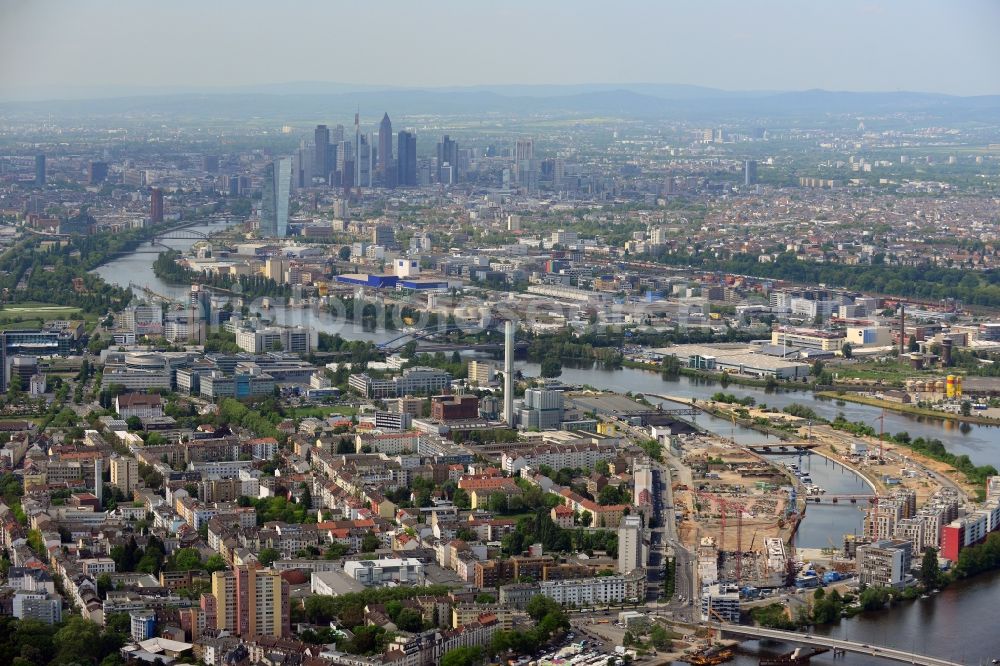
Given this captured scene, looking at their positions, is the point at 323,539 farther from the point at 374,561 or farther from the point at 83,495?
the point at 83,495

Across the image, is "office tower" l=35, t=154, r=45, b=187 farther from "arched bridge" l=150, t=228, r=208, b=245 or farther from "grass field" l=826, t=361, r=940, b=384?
"grass field" l=826, t=361, r=940, b=384

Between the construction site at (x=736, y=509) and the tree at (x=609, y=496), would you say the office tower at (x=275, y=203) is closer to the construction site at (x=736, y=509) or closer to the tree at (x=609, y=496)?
the construction site at (x=736, y=509)

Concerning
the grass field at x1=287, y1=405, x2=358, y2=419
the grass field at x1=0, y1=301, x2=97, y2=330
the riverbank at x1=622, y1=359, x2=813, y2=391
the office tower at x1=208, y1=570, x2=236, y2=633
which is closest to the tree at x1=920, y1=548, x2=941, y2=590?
the office tower at x1=208, y1=570, x2=236, y2=633

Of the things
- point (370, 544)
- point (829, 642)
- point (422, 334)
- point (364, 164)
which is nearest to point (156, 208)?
point (364, 164)

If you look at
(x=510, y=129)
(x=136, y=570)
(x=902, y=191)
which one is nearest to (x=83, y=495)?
(x=136, y=570)

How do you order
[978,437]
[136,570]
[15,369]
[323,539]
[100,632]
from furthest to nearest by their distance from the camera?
[15,369], [978,437], [323,539], [136,570], [100,632]

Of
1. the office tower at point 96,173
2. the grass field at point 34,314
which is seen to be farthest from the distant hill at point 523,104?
the grass field at point 34,314
